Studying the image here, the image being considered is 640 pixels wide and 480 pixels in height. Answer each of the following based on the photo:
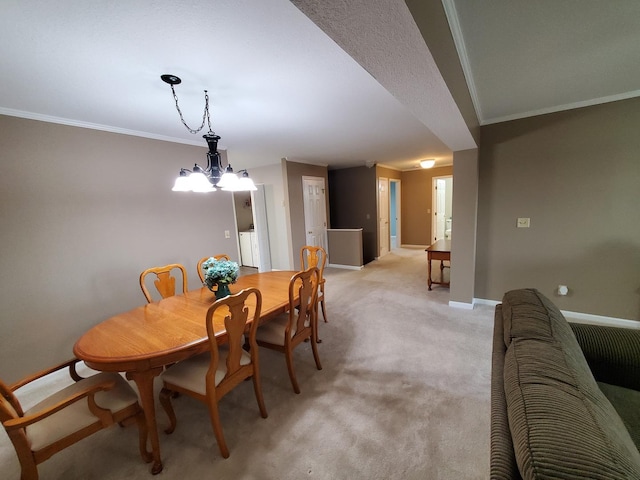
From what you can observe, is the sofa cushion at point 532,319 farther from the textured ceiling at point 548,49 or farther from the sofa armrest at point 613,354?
the textured ceiling at point 548,49

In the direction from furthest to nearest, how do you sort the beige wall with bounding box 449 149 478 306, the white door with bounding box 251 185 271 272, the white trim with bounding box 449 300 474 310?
the white door with bounding box 251 185 271 272, the white trim with bounding box 449 300 474 310, the beige wall with bounding box 449 149 478 306

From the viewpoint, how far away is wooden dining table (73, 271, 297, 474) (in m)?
1.39

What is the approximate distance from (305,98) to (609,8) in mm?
1827

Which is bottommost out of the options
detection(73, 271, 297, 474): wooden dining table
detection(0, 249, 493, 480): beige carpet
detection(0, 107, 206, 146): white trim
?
detection(0, 249, 493, 480): beige carpet

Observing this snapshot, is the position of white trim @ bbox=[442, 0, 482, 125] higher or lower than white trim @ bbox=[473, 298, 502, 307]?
higher

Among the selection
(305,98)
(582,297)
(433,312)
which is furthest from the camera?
(433,312)

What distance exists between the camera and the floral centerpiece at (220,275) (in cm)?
207

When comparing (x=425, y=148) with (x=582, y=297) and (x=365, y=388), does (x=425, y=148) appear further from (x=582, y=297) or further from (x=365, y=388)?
(x=365, y=388)

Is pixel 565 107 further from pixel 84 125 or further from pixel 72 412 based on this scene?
pixel 84 125

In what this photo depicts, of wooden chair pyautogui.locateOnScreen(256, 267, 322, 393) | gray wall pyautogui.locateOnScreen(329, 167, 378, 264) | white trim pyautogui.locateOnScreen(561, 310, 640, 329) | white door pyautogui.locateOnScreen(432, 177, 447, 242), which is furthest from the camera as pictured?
white door pyautogui.locateOnScreen(432, 177, 447, 242)

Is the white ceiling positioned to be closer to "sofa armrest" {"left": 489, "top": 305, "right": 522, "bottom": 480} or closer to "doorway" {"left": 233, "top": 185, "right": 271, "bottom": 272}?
"sofa armrest" {"left": 489, "top": 305, "right": 522, "bottom": 480}

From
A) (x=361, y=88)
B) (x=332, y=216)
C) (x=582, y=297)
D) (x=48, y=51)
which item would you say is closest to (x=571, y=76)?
(x=361, y=88)

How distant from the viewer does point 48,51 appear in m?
1.38

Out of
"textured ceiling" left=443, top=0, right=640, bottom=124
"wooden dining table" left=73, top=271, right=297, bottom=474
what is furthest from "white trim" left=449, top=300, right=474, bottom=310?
"wooden dining table" left=73, top=271, right=297, bottom=474
